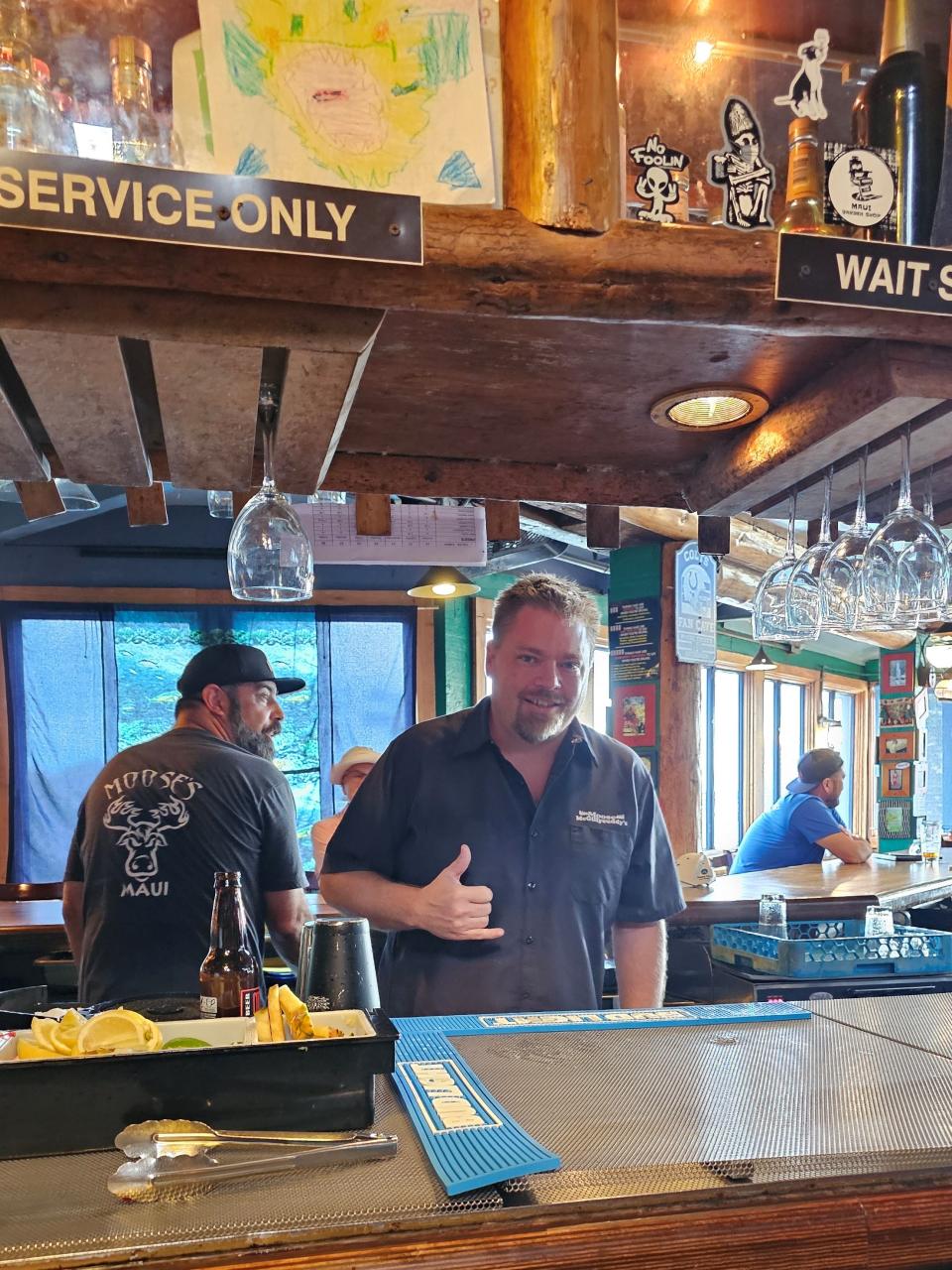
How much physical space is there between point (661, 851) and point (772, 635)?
0.55 metres

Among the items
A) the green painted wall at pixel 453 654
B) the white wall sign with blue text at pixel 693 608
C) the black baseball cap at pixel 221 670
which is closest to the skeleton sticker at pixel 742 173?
the black baseball cap at pixel 221 670

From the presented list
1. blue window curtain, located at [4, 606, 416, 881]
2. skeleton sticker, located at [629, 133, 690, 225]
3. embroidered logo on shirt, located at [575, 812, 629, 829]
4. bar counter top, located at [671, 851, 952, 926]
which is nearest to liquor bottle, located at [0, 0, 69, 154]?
skeleton sticker, located at [629, 133, 690, 225]

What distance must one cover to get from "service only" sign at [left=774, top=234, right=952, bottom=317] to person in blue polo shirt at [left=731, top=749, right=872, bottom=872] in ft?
15.4

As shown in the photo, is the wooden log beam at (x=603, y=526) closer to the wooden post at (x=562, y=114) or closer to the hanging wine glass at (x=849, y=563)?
the hanging wine glass at (x=849, y=563)

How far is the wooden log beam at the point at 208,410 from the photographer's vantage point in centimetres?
121

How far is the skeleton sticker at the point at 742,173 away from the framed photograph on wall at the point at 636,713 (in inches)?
221

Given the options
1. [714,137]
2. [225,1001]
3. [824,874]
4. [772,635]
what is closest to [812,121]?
[714,137]

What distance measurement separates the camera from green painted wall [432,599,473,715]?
→ 24.7 feet

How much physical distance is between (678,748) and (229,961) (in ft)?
18.6

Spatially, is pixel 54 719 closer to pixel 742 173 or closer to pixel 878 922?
pixel 878 922

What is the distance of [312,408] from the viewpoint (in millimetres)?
1354

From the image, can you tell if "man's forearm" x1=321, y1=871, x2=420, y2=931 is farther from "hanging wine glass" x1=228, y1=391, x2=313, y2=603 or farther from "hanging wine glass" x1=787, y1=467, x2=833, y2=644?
"hanging wine glass" x1=787, y1=467, x2=833, y2=644

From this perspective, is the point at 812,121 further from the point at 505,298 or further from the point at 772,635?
the point at 772,635

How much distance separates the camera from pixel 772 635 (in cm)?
229
